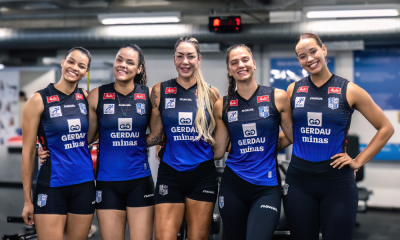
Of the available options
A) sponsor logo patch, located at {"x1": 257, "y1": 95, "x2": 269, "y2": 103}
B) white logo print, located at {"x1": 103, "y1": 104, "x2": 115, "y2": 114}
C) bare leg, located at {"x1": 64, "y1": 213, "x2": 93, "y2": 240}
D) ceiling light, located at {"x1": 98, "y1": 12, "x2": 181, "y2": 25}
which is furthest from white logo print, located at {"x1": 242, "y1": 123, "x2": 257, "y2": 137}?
ceiling light, located at {"x1": 98, "y1": 12, "x2": 181, "y2": 25}

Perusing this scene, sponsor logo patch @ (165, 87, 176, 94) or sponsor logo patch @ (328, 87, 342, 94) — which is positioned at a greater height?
sponsor logo patch @ (165, 87, 176, 94)

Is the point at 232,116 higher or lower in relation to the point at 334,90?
lower

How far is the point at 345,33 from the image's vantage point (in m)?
5.57

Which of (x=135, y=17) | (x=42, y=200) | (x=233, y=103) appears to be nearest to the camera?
(x=42, y=200)

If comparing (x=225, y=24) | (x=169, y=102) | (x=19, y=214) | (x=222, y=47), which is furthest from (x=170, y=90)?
(x=19, y=214)

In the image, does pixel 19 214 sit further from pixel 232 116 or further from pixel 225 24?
pixel 232 116

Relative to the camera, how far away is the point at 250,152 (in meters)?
2.32

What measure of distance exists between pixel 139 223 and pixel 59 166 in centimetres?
63

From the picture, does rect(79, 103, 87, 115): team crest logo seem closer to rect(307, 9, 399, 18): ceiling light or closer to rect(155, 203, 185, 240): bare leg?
rect(155, 203, 185, 240): bare leg

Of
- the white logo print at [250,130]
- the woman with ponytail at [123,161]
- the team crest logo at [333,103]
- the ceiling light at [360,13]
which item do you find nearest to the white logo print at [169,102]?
the woman with ponytail at [123,161]

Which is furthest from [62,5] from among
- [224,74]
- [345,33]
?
[345,33]

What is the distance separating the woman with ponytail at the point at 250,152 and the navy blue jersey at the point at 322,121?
13cm

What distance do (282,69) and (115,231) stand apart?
5098 mm

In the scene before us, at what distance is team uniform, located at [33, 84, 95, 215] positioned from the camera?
236 centimetres
